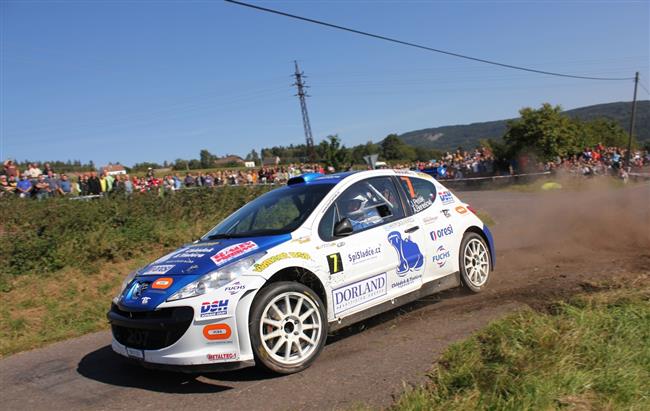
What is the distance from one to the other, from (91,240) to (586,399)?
8774 mm

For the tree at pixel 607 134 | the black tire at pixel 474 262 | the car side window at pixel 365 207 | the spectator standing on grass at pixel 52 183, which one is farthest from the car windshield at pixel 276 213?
the tree at pixel 607 134

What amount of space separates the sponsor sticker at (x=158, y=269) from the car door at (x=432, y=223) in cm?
283

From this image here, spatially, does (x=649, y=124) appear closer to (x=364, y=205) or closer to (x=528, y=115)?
(x=528, y=115)

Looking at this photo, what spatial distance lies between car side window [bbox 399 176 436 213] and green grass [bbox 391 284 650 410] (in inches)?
69.1

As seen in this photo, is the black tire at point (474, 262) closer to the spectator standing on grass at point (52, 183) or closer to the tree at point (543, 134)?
the spectator standing on grass at point (52, 183)

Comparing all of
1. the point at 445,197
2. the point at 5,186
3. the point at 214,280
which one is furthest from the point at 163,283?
the point at 5,186

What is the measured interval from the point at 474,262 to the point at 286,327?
3.22m

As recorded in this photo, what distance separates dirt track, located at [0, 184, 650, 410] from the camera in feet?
14.3

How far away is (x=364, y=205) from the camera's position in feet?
19.4

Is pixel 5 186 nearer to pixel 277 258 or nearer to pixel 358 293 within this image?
pixel 277 258

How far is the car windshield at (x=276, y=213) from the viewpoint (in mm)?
5461

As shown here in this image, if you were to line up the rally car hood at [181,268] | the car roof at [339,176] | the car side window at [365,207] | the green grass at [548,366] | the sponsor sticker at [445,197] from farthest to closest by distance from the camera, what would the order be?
the sponsor sticker at [445,197] → the car roof at [339,176] → the car side window at [365,207] → the rally car hood at [181,268] → the green grass at [548,366]

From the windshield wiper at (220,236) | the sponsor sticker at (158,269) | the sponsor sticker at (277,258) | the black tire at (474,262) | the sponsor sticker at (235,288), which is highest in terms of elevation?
the windshield wiper at (220,236)

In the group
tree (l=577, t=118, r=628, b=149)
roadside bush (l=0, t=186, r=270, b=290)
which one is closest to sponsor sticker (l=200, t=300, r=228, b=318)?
roadside bush (l=0, t=186, r=270, b=290)
